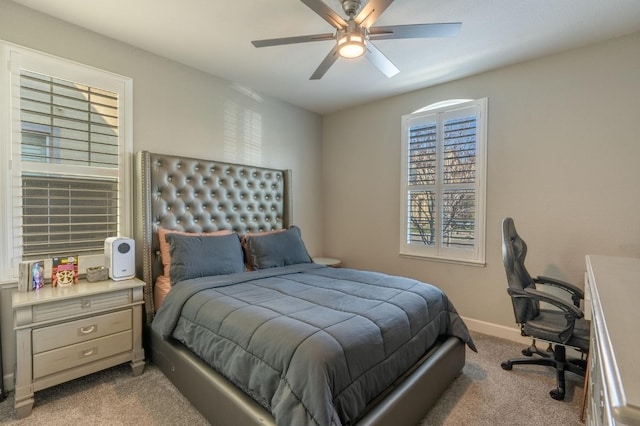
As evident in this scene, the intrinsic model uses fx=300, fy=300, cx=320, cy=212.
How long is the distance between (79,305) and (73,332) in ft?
0.57

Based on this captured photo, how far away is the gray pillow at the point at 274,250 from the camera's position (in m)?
2.95

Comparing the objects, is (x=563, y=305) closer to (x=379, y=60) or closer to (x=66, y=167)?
(x=379, y=60)

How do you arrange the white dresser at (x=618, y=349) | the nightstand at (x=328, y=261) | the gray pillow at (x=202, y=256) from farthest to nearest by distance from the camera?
the nightstand at (x=328, y=261) < the gray pillow at (x=202, y=256) < the white dresser at (x=618, y=349)

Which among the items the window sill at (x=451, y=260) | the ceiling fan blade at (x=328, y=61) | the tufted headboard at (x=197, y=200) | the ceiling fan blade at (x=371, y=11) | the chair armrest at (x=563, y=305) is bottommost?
the chair armrest at (x=563, y=305)

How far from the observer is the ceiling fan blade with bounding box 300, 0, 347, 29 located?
5.21 feet

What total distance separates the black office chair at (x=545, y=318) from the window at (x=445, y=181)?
2.38ft

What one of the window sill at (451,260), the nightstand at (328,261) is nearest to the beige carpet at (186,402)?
the window sill at (451,260)

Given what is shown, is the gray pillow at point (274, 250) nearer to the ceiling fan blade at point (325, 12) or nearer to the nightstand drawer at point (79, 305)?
the nightstand drawer at point (79, 305)

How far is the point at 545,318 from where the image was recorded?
2268mm

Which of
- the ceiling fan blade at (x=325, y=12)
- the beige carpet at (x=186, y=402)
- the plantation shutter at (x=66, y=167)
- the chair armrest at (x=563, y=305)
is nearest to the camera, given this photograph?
the ceiling fan blade at (x=325, y=12)

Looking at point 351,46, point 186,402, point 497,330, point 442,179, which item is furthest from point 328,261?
point 351,46

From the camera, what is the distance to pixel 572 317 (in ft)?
6.43

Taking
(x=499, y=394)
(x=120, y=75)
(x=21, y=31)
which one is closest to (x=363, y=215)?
(x=499, y=394)

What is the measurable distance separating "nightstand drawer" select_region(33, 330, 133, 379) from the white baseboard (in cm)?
316
